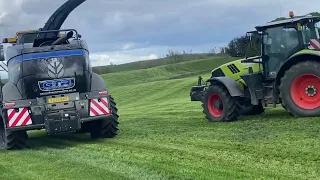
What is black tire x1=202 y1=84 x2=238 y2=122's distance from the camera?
1319cm

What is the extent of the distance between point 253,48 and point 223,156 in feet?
19.1

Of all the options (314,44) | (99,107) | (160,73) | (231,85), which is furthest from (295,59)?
(160,73)

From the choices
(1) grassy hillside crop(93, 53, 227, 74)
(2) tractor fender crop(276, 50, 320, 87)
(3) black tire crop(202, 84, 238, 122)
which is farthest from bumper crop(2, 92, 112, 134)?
(1) grassy hillside crop(93, 53, 227, 74)

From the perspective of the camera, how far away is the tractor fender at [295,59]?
11630 mm

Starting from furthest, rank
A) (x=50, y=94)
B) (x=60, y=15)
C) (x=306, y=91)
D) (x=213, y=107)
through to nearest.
→ (x=60, y=15) < (x=213, y=107) < (x=306, y=91) < (x=50, y=94)

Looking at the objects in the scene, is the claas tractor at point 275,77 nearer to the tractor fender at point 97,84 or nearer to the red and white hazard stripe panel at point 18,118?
the tractor fender at point 97,84

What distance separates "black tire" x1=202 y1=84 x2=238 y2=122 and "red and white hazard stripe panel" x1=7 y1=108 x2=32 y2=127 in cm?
476

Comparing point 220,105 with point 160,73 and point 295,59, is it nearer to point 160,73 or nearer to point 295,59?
point 295,59

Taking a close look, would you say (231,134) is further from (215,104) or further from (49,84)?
(49,84)

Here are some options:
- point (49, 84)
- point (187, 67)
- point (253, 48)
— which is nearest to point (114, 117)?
point (49, 84)

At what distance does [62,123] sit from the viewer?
37.5 feet

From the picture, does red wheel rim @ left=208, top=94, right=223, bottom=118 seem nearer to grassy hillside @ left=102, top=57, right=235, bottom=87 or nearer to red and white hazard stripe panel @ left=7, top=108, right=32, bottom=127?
red and white hazard stripe panel @ left=7, top=108, right=32, bottom=127

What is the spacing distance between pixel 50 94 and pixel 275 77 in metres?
5.32

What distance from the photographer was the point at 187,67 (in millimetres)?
66125
